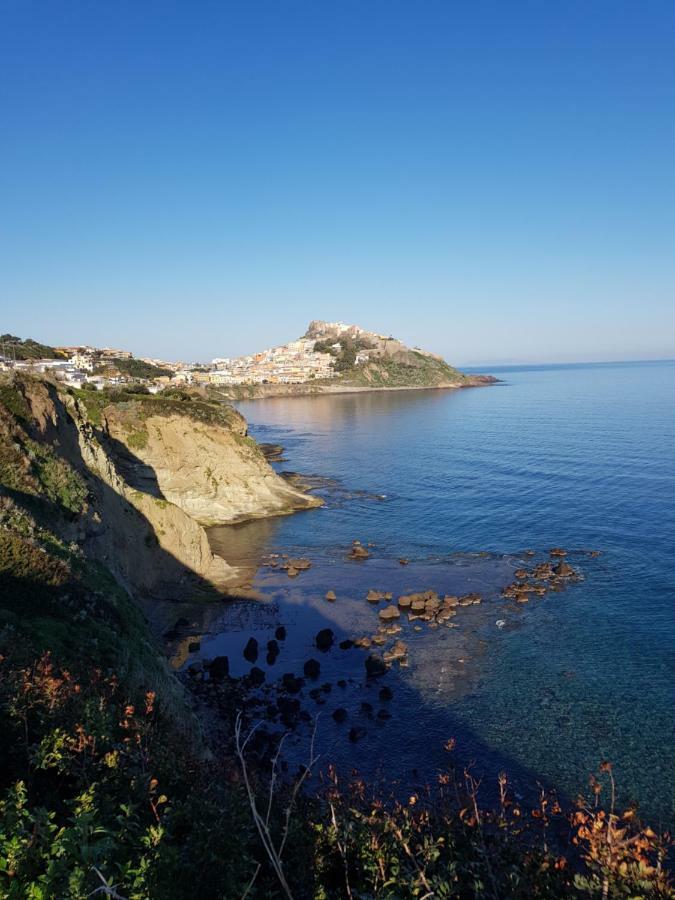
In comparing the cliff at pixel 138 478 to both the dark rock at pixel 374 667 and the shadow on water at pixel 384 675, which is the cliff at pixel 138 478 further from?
the dark rock at pixel 374 667

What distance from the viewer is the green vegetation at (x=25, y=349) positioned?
123 m

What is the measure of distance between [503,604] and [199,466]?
35.9m

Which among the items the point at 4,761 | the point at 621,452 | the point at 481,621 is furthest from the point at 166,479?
the point at 621,452

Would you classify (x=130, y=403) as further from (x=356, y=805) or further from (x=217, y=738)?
(x=356, y=805)

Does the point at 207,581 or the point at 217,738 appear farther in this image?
the point at 207,581

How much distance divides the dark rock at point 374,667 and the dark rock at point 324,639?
3075mm

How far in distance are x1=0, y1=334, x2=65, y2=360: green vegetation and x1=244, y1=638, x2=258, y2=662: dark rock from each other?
10806 centimetres

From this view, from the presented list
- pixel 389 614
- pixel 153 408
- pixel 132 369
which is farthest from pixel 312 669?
pixel 132 369

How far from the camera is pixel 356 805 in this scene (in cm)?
1060

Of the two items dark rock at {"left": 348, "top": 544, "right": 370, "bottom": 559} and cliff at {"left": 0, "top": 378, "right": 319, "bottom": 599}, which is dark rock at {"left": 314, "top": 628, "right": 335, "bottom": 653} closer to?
cliff at {"left": 0, "top": 378, "right": 319, "bottom": 599}

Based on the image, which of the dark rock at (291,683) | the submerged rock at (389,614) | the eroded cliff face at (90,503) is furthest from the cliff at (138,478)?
the submerged rock at (389,614)

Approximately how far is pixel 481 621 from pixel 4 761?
2873cm

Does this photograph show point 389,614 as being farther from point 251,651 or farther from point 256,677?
point 256,677

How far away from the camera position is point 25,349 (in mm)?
130125
